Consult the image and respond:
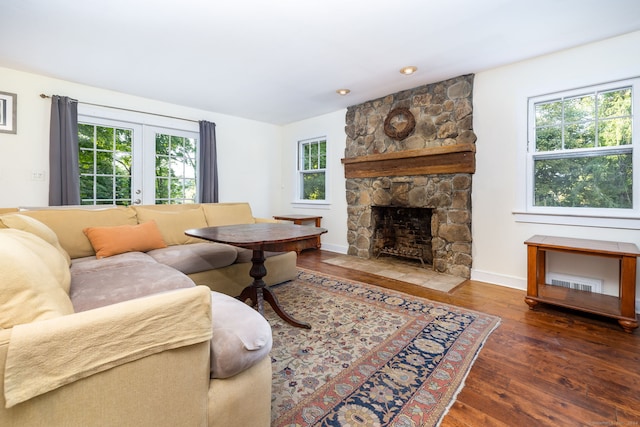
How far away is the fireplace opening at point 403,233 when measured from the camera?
13.3 ft

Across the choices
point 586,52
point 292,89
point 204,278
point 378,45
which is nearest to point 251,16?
point 378,45

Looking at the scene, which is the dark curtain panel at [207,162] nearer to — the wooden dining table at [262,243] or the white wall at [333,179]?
the white wall at [333,179]

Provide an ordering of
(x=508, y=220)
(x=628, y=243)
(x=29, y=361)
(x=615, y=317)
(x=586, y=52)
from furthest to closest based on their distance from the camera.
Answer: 1. (x=508, y=220)
2. (x=586, y=52)
3. (x=628, y=243)
4. (x=615, y=317)
5. (x=29, y=361)

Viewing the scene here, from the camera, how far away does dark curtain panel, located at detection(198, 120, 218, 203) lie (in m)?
4.64

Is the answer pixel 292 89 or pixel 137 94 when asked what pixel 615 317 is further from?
pixel 137 94

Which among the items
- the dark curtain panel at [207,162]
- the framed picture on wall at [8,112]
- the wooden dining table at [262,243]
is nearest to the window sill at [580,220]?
the wooden dining table at [262,243]

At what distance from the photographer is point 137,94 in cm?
398

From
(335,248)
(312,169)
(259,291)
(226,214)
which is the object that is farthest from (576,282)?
(312,169)

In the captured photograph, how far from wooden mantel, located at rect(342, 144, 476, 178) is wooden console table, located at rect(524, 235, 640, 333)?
3.69 feet

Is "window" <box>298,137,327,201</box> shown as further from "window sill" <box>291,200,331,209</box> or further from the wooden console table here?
the wooden console table

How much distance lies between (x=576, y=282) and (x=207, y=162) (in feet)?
16.1

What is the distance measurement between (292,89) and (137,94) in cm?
218

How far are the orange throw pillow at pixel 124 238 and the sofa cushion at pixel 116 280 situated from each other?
0.52 ft

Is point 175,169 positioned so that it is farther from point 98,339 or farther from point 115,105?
point 98,339
